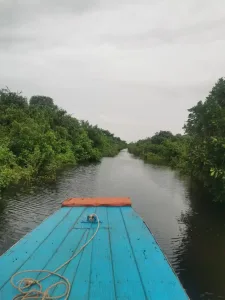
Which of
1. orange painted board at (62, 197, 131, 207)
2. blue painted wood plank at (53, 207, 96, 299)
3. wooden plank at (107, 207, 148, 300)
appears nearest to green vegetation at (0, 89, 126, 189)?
orange painted board at (62, 197, 131, 207)

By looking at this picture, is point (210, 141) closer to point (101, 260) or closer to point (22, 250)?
point (101, 260)

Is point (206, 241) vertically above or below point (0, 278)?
below

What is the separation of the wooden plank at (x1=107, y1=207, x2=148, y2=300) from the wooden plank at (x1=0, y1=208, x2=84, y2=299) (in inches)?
33.5

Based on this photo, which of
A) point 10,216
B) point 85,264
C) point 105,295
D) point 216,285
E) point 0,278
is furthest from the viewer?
point 10,216

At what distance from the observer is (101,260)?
4.16 metres

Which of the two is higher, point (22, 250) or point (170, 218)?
point (22, 250)

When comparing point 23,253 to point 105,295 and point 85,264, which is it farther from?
point 105,295

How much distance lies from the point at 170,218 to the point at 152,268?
749 cm

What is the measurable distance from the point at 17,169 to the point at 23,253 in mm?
13796

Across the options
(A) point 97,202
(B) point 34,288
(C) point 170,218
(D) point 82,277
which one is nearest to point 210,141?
(C) point 170,218

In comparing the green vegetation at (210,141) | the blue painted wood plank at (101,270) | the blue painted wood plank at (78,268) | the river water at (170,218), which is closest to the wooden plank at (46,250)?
the blue painted wood plank at (78,268)

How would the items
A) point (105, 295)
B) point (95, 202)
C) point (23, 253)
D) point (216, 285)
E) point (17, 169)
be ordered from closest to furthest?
point (105, 295)
point (23, 253)
point (216, 285)
point (95, 202)
point (17, 169)

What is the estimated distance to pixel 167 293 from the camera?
3.26m

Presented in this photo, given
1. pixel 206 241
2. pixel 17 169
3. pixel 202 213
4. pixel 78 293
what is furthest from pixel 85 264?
pixel 17 169
